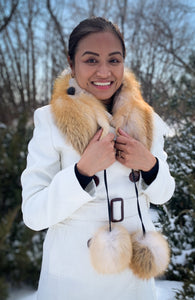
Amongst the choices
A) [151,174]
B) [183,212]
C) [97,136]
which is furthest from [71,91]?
[183,212]

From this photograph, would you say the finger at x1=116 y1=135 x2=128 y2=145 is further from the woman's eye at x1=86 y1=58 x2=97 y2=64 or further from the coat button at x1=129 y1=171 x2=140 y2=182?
the woman's eye at x1=86 y1=58 x2=97 y2=64

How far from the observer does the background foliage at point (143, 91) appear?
2.33m

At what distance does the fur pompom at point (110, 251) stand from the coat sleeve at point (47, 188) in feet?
0.45

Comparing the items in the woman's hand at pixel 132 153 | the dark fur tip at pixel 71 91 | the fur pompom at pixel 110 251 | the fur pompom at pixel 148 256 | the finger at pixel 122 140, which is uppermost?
the dark fur tip at pixel 71 91

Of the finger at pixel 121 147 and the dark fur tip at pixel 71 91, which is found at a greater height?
the dark fur tip at pixel 71 91

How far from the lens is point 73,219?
41.5 inches

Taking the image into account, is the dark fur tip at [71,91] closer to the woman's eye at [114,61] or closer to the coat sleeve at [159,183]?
the woman's eye at [114,61]

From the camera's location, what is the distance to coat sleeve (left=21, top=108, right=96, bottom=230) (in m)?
0.93

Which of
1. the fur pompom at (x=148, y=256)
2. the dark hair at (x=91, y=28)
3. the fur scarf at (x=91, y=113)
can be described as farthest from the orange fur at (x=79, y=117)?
the fur pompom at (x=148, y=256)

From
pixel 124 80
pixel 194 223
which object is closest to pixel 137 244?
pixel 124 80

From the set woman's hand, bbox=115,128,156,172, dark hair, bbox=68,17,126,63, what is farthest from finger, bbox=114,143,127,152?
dark hair, bbox=68,17,126,63

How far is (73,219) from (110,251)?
206mm

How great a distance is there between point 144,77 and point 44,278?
466 centimetres

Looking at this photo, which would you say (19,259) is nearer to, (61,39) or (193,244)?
(193,244)
